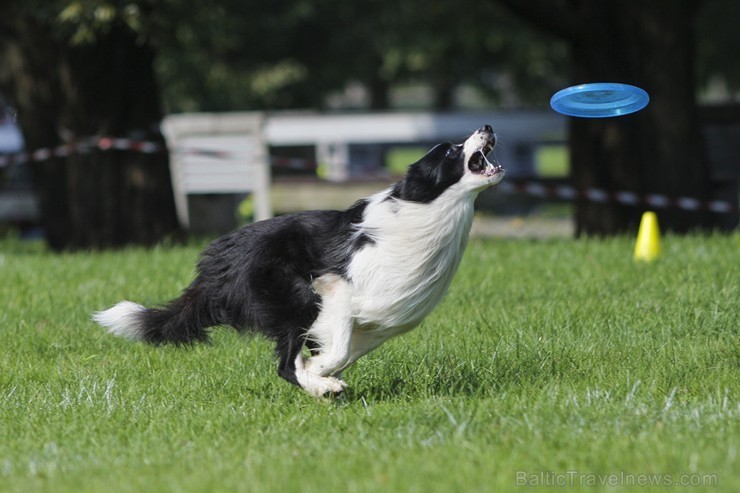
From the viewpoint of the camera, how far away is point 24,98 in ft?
41.9

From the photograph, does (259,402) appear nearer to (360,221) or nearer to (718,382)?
(360,221)

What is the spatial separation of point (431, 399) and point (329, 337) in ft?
1.82

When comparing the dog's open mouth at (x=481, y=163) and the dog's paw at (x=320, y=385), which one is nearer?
the dog's open mouth at (x=481, y=163)

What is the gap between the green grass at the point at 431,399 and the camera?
13.4 ft

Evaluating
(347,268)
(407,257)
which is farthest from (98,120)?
(407,257)

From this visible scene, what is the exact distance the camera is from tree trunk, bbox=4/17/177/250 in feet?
40.9

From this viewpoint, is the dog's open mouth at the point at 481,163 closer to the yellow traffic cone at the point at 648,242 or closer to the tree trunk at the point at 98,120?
the yellow traffic cone at the point at 648,242

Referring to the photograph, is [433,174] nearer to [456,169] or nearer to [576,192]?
[456,169]

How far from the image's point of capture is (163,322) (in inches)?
225

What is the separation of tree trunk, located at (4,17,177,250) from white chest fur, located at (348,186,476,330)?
25.8 ft

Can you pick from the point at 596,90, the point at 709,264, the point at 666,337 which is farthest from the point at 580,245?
the point at 596,90

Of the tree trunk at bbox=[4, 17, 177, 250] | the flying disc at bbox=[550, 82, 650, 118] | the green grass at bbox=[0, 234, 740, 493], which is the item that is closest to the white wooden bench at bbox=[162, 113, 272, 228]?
the tree trunk at bbox=[4, 17, 177, 250]

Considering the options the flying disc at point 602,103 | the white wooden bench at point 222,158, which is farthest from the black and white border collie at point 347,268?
the white wooden bench at point 222,158

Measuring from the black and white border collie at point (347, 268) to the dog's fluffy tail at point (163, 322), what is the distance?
0.6 inches
